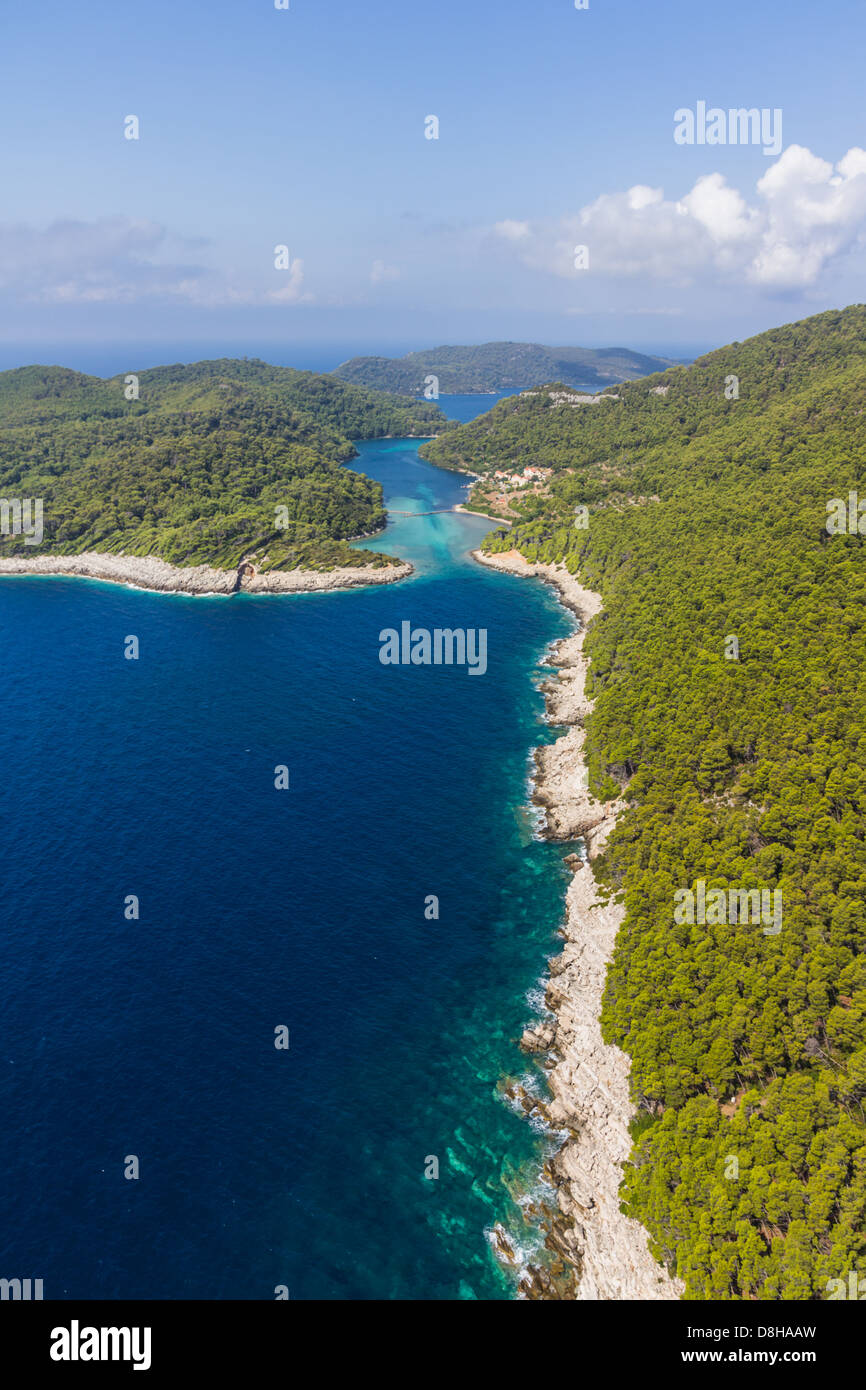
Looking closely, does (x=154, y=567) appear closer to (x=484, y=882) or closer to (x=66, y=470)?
(x=66, y=470)

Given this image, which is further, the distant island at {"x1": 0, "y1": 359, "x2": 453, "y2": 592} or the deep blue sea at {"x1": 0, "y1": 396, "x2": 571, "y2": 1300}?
the distant island at {"x1": 0, "y1": 359, "x2": 453, "y2": 592}

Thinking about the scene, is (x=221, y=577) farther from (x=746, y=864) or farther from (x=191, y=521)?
(x=746, y=864)

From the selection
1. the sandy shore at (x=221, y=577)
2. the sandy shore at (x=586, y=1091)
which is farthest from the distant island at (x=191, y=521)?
the sandy shore at (x=586, y=1091)

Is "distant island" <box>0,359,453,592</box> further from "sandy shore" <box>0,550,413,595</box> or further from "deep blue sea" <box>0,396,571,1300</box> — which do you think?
"deep blue sea" <box>0,396,571,1300</box>

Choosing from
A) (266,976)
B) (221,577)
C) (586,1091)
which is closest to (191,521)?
(221,577)

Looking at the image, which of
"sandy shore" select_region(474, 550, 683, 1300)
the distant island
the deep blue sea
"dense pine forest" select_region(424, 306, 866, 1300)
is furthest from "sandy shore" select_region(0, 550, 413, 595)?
"sandy shore" select_region(474, 550, 683, 1300)

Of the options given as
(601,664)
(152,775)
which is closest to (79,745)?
(152,775)
